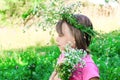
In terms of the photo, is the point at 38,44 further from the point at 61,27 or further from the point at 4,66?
the point at 61,27

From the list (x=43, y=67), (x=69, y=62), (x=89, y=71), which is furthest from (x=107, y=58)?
(x=69, y=62)

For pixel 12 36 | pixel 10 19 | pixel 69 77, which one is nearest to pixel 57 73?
pixel 69 77

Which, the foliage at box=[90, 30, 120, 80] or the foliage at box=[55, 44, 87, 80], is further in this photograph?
the foliage at box=[90, 30, 120, 80]

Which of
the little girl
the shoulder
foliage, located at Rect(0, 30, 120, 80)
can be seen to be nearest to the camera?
the shoulder

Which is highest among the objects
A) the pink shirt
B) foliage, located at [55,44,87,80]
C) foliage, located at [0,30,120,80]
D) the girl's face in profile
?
the girl's face in profile

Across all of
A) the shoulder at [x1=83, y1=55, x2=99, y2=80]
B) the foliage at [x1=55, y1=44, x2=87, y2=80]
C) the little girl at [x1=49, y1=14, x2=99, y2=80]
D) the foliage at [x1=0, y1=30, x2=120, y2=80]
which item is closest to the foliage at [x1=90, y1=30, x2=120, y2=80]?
the foliage at [x1=0, y1=30, x2=120, y2=80]

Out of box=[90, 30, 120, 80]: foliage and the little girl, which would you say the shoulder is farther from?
box=[90, 30, 120, 80]: foliage

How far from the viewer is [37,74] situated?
572 centimetres

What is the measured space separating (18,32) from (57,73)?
29.9 feet

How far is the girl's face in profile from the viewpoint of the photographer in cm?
308

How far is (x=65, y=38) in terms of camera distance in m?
3.10

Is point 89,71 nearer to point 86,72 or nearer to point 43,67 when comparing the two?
point 86,72

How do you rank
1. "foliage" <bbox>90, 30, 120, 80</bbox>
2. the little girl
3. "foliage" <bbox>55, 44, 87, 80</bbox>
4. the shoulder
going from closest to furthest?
"foliage" <bbox>55, 44, 87, 80</bbox> < the shoulder < the little girl < "foliage" <bbox>90, 30, 120, 80</bbox>

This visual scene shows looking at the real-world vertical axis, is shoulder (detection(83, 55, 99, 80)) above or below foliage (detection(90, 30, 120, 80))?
above
